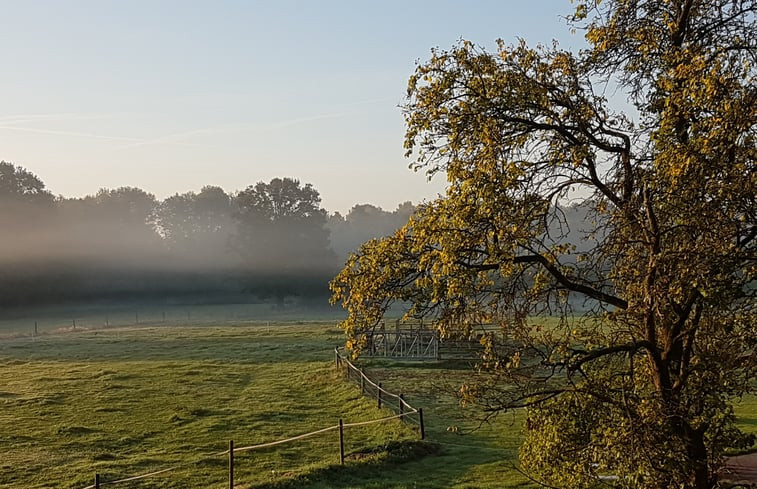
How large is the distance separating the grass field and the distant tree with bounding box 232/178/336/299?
2194 inches

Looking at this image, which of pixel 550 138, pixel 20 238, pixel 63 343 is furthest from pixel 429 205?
pixel 20 238

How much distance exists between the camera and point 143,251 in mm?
125188

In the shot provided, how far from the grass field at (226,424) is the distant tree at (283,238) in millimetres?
55726

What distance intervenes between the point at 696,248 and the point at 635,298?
1506mm

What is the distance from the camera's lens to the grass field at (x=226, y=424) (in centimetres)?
1891

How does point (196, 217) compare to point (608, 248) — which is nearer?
point (608, 248)

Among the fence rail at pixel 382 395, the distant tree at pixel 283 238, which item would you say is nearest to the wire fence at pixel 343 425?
the fence rail at pixel 382 395

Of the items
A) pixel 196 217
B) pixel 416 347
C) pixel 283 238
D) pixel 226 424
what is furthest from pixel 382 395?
pixel 196 217

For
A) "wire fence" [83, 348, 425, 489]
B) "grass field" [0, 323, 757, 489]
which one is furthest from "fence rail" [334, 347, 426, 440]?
"grass field" [0, 323, 757, 489]

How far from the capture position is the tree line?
91938mm

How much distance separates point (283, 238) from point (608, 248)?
344 ft

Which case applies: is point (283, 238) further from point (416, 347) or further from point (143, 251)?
point (416, 347)

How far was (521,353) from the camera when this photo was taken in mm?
10617

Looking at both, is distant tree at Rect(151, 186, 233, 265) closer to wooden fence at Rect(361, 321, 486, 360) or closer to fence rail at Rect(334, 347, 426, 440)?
wooden fence at Rect(361, 321, 486, 360)
